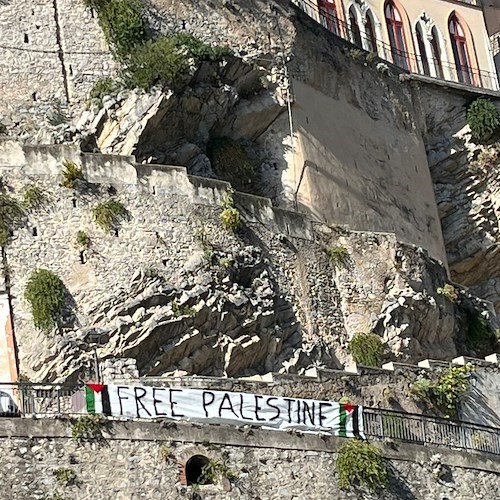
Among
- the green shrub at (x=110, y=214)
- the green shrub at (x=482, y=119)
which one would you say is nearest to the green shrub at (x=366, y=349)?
the green shrub at (x=110, y=214)

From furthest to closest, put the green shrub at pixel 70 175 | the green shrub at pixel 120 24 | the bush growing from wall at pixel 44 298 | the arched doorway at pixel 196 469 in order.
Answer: the green shrub at pixel 120 24, the green shrub at pixel 70 175, the bush growing from wall at pixel 44 298, the arched doorway at pixel 196 469

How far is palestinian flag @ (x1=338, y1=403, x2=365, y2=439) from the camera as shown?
31.1 m

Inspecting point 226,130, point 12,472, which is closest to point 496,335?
point 226,130

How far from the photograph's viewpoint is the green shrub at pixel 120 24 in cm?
4059

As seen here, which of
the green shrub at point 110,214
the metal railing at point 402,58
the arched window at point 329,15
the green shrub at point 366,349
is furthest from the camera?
the arched window at point 329,15

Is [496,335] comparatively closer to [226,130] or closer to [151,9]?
[226,130]

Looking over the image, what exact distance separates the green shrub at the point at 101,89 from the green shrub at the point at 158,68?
0.34 metres

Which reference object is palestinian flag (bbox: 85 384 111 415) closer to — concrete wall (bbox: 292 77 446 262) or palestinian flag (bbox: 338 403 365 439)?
palestinian flag (bbox: 338 403 365 439)

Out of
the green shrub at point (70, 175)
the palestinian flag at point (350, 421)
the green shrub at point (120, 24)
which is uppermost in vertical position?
the green shrub at point (120, 24)

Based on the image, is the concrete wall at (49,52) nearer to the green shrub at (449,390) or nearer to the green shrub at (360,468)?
the green shrub at (449,390)

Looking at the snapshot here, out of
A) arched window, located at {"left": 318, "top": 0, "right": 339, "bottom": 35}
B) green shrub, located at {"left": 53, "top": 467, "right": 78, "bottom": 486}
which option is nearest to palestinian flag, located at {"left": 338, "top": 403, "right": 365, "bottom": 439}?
green shrub, located at {"left": 53, "top": 467, "right": 78, "bottom": 486}

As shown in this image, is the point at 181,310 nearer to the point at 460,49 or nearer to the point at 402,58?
the point at 402,58

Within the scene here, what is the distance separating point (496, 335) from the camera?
1588 inches

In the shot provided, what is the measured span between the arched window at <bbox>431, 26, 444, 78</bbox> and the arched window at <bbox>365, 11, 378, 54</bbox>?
7.21 ft
